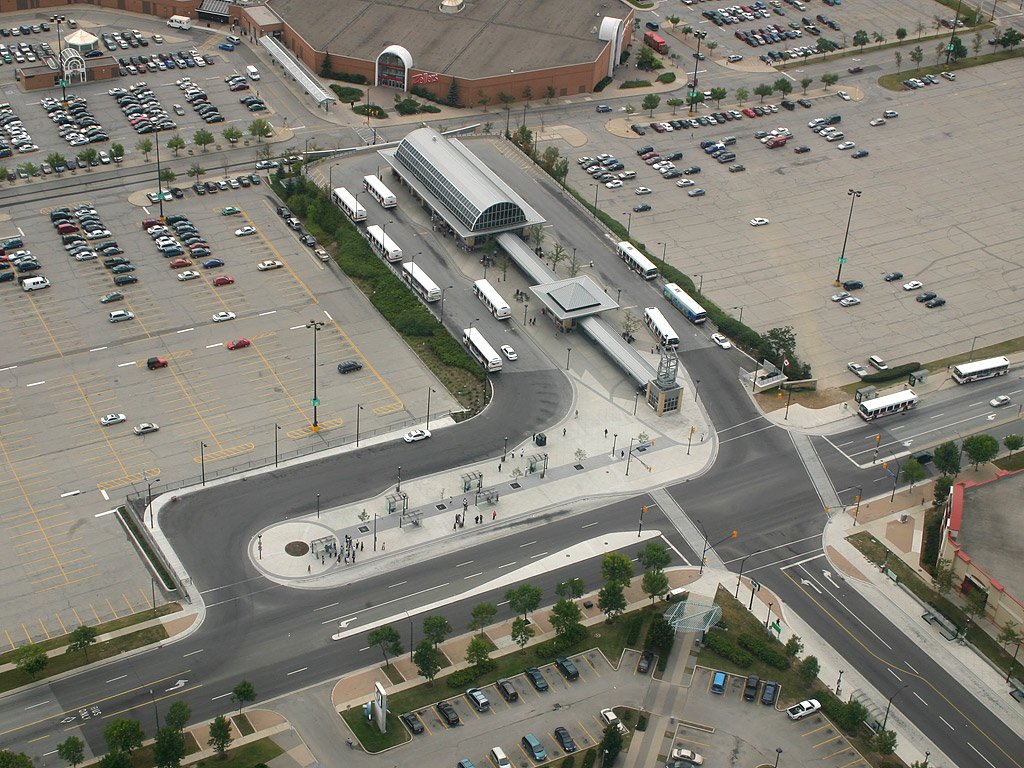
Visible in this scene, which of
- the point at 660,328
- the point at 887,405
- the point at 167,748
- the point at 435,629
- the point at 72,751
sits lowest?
the point at 72,751

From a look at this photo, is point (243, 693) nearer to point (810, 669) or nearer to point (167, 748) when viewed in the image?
point (167, 748)

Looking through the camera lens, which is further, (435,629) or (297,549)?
(297,549)

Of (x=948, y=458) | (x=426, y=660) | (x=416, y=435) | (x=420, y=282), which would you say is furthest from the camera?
(x=420, y=282)

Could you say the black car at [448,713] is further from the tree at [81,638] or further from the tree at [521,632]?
the tree at [81,638]

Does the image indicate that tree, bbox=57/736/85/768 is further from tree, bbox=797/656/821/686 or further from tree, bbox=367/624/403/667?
tree, bbox=797/656/821/686

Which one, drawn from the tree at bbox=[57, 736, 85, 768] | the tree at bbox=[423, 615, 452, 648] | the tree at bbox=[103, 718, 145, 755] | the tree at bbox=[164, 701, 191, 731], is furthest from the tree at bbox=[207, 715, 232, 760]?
the tree at bbox=[423, 615, 452, 648]

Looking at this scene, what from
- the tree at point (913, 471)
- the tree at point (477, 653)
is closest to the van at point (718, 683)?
the tree at point (477, 653)

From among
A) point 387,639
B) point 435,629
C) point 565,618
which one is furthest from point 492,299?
point 387,639
